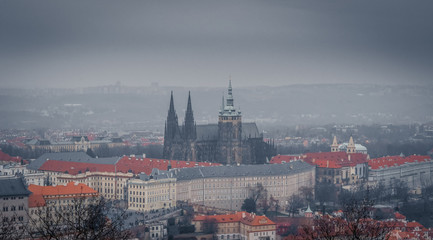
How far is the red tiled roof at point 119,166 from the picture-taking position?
70062mm

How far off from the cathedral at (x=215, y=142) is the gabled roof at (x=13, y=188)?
3142 cm

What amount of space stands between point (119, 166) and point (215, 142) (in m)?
15.0

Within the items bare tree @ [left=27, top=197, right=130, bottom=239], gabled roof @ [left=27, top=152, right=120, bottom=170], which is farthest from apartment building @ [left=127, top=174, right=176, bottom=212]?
bare tree @ [left=27, top=197, right=130, bottom=239]

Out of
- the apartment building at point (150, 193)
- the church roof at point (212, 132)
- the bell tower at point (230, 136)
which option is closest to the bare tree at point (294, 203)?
the apartment building at point (150, 193)

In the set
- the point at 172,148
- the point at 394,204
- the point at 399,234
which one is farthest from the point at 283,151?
the point at 399,234

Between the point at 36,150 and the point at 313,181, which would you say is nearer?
the point at 313,181

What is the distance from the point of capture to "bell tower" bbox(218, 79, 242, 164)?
8319cm

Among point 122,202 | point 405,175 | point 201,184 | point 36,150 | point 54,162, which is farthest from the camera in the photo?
point 36,150

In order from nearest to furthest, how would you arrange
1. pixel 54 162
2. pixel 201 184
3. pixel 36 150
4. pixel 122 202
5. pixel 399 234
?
1. pixel 399 234
2. pixel 122 202
3. pixel 201 184
4. pixel 54 162
5. pixel 36 150

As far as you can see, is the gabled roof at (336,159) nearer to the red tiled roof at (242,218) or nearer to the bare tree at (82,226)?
the red tiled roof at (242,218)

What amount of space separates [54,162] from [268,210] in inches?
725

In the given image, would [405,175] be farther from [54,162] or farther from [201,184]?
[54,162]

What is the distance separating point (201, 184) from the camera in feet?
229

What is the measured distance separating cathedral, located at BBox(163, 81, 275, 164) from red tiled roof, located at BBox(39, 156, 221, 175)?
20.0 ft
